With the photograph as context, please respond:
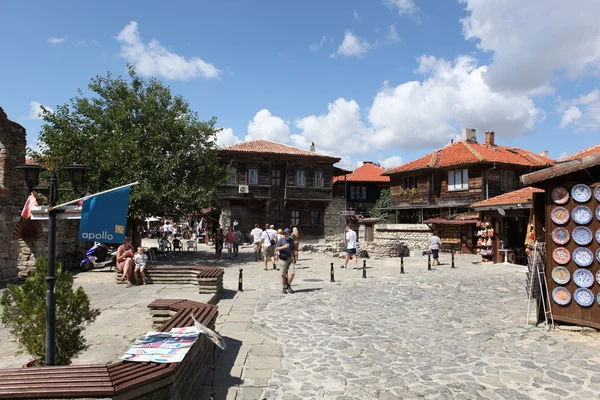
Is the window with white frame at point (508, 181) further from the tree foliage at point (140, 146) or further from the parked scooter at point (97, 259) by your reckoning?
the parked scooter at point (97, 259)

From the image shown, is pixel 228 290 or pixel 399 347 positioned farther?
pixel 228 290

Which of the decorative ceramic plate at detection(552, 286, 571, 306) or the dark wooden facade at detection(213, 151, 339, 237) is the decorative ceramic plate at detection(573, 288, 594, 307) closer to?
the decorative ceramic plate at detection(552, 286, 571, 306)

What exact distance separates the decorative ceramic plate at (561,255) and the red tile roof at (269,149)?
26655 millimetres

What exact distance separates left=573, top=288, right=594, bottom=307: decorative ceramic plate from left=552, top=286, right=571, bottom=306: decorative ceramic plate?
122mm

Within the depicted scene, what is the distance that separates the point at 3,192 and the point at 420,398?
40.3ft

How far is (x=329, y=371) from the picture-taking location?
545cm

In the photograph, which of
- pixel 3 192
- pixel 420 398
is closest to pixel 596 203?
pixel 420 398

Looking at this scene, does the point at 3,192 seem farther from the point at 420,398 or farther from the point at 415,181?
the point at 415,181

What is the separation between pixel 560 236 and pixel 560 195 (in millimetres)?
720

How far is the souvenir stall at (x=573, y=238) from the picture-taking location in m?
7.06

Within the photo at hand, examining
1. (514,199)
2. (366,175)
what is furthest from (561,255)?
(366,175)

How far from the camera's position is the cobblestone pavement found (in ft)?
16.1

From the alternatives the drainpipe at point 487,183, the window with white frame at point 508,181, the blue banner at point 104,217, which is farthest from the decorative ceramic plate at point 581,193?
the window with white frame at point 508,181

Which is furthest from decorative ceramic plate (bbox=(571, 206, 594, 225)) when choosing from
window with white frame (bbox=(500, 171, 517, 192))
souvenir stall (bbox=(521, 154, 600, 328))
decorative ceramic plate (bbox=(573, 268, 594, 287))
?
window with white frame (bbox=(500, 171, 517, 192))
